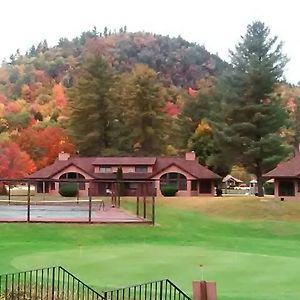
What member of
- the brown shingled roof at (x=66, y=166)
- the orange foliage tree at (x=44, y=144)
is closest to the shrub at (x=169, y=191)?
the brown shingled roof at (x=66, y=166)

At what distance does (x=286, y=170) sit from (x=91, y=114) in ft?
91.6

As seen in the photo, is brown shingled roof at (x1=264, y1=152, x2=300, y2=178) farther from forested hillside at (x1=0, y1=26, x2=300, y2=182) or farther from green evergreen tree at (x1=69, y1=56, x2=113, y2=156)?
green evergreen tree at (x1=69, y1=56, x2=113, y2=156)

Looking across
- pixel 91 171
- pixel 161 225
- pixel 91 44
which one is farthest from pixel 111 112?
pixel 91 44

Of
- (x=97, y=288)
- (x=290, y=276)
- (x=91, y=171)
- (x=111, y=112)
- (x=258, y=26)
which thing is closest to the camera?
(x=97, y=288)

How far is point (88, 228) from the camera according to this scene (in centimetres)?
3216

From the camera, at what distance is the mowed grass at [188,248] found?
54.4 ft

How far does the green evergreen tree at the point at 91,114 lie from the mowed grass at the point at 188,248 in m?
31.3

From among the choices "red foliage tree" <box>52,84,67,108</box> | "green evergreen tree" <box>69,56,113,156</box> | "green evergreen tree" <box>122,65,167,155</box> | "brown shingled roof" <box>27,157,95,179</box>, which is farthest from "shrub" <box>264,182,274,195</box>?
"red foliage tree" <box>52,84,67,108</box>

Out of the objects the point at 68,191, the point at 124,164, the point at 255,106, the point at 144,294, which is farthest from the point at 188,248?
the point at 124,164

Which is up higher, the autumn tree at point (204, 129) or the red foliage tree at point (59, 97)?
the red foliage tree at point (59, 97)

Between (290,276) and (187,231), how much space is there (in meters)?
17.7

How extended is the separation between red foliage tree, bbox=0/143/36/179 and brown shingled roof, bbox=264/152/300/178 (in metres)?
28.7

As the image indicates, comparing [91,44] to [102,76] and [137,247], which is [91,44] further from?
[137,247]

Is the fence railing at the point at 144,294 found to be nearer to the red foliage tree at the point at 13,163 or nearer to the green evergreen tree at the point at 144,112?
the red foliage tree at the point at 13,163
